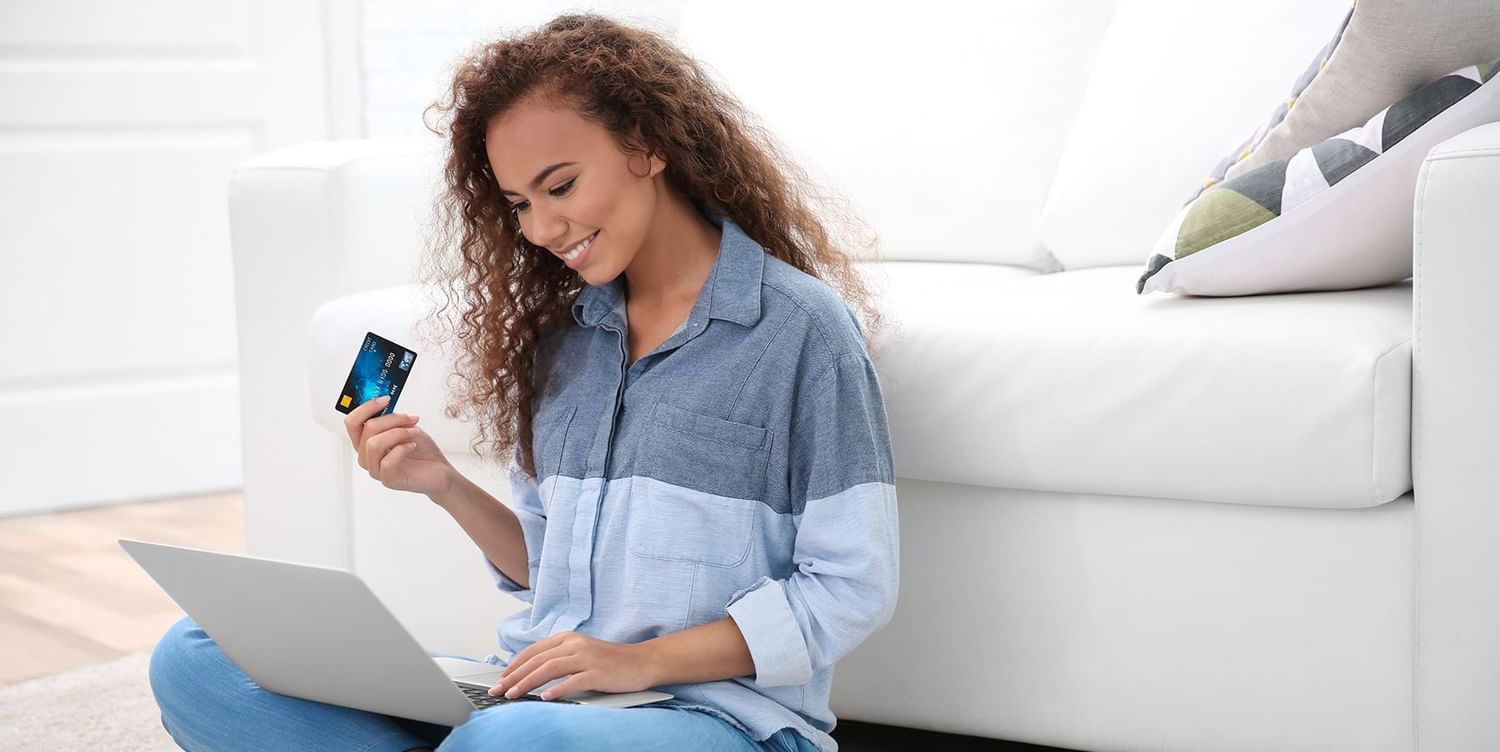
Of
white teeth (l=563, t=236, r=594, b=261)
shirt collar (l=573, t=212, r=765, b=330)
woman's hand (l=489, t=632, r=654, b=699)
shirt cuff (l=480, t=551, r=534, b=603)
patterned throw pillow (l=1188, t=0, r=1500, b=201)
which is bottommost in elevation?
woman's hand (l=489, t=632, r=654, b=699)

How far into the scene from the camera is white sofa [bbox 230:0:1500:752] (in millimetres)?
1081

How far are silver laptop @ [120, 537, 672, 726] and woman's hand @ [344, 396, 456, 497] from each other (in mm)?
175

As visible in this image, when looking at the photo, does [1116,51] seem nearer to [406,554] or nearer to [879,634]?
[879,634]

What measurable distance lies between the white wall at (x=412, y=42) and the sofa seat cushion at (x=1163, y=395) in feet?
6.66

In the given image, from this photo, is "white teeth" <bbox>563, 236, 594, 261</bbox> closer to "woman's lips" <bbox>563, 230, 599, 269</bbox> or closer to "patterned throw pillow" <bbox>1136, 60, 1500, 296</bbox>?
"woman's lips" <bbox>563, 230, 599, 269</bbox>

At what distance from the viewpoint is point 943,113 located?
5.94ft

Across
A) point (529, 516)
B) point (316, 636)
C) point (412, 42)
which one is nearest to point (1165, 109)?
point (529, 516)

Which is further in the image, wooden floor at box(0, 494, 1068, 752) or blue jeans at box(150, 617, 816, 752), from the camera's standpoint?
wooden floor at box(0, 494, 1068, 752)

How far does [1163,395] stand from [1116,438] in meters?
0.05

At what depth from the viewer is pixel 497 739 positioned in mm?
956

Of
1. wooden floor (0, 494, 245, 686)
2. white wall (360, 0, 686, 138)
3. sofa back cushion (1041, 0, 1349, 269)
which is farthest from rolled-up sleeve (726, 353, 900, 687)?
white wall (360, 0, 686, 138)

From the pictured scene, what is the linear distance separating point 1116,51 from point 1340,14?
0.85 feet

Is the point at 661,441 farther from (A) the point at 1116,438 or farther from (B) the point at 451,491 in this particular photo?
(A) the point at 1116,438

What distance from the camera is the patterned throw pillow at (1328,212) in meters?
1.14
